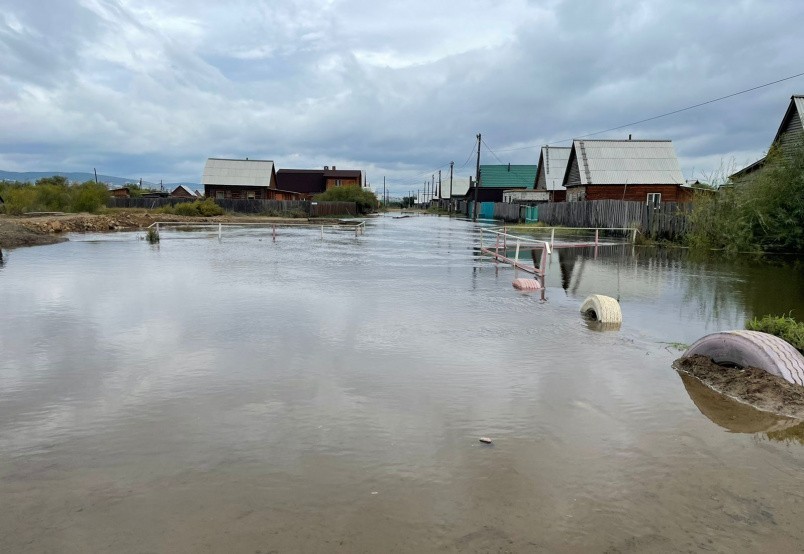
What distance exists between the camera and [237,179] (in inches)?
2707

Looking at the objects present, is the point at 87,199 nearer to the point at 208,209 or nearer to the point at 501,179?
the point at 208,209

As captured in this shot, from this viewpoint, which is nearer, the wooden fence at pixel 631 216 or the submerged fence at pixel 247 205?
the wooden fence at pixel 631 216

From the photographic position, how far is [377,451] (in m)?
4.60

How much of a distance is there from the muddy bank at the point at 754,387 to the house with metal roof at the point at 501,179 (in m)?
80.0

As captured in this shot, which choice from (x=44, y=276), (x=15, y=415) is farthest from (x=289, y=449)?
(x=44, y=276)

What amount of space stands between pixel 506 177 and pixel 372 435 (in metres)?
84.6

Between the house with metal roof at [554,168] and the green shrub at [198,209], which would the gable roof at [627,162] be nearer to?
the house with metal roof at [554,168]

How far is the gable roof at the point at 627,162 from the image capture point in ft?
136

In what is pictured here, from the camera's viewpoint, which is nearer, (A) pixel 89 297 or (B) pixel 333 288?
(A) pixel 89 297

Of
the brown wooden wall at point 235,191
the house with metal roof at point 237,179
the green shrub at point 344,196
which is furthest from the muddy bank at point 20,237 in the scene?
the green shrub at point 344,196

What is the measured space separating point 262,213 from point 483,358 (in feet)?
175

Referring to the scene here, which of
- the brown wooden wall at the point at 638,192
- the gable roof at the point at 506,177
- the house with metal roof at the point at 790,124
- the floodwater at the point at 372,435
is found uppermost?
the gable roof at the point at 506,177

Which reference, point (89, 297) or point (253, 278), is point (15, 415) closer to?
point (89, 297)

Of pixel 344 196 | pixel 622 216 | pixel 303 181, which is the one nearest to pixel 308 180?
pixel 303 181
